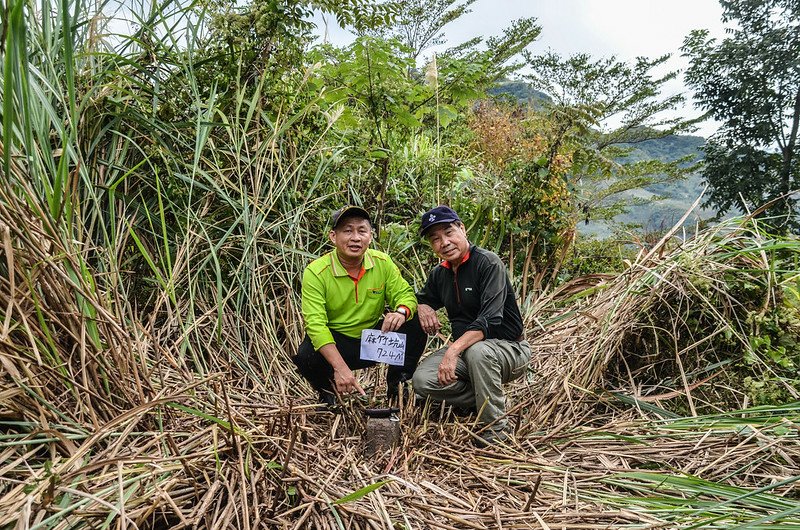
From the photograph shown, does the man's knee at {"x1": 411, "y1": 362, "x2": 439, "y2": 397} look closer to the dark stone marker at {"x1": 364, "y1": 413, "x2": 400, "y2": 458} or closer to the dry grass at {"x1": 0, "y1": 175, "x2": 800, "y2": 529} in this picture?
the dry grass at {"x1": 0, "y1": 175, "x2": 800, "y2": 529}

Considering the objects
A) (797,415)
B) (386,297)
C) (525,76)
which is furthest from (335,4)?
(525,76)

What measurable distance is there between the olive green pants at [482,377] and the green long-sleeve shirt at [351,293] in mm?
389

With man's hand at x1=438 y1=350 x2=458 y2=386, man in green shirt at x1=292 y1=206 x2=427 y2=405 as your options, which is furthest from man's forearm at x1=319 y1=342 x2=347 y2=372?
man's hand at x1=438 y1=350 x2=458 y2=386

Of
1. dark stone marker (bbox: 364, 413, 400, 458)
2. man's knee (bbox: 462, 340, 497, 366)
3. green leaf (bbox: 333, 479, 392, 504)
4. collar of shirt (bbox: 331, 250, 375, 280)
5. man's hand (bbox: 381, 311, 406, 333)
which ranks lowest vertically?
dark stone marker (bbox: 364, 413, 400, 458)

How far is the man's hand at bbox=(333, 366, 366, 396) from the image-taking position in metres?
2.51

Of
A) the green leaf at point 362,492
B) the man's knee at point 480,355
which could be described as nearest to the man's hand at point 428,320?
the man's knee at point 480,355

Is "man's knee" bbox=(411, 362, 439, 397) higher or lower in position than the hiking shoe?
higher

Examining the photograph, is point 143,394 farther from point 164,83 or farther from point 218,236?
point 164,83

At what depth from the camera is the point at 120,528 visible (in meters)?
1.29

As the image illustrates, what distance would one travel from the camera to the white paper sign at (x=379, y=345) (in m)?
2.70

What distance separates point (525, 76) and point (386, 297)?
44.2 ft

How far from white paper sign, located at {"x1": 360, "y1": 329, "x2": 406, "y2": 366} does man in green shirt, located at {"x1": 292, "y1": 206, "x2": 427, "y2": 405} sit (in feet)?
0.16

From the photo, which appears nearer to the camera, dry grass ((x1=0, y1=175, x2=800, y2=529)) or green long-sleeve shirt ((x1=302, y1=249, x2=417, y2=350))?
dry grass ((x1=0, y1=175, x2=800, y2=529))

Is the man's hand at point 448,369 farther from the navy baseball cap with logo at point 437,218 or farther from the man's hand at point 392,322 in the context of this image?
the navy baseball cap with logo at point 437,218
